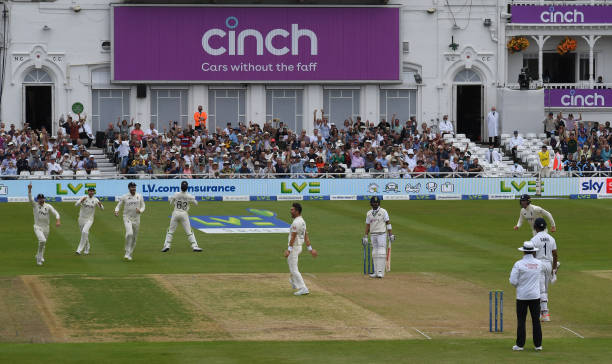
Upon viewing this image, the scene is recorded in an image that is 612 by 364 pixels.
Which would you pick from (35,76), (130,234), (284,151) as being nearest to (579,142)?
(284,151)

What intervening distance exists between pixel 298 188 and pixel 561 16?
22504 mm

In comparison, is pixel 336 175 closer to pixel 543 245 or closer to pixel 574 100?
pixel 574 100

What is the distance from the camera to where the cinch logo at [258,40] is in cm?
6000

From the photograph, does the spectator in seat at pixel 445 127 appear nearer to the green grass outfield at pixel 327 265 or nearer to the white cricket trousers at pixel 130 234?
the green grass outfield at pixel 327 265

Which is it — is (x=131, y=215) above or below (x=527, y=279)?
above

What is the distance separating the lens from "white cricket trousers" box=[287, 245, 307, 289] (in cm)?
2383

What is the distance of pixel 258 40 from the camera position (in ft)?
198

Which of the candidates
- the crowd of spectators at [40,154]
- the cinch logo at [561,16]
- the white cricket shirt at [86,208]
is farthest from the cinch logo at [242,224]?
the cinch logo at [561,16]

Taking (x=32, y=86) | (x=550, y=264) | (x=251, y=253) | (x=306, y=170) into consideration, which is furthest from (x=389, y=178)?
(x=550, y=264)

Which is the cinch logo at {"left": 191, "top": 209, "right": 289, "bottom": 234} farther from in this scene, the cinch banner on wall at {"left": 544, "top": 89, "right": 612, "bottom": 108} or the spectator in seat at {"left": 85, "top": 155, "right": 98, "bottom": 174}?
the cinch banner on wall at {"left": 544, "top": 89, "right": 612, "bottom": 108}

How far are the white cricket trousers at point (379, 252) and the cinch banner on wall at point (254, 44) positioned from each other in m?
34.6

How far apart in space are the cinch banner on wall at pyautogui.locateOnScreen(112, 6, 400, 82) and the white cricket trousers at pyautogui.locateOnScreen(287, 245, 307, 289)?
3708 cm

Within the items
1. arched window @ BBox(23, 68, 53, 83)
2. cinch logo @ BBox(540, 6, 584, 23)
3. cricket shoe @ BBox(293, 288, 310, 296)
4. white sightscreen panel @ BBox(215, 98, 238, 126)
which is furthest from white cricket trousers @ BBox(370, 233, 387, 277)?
cinch logo @ BBox(540, 6, 584, 23)

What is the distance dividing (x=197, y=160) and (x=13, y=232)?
1542 centimetres
